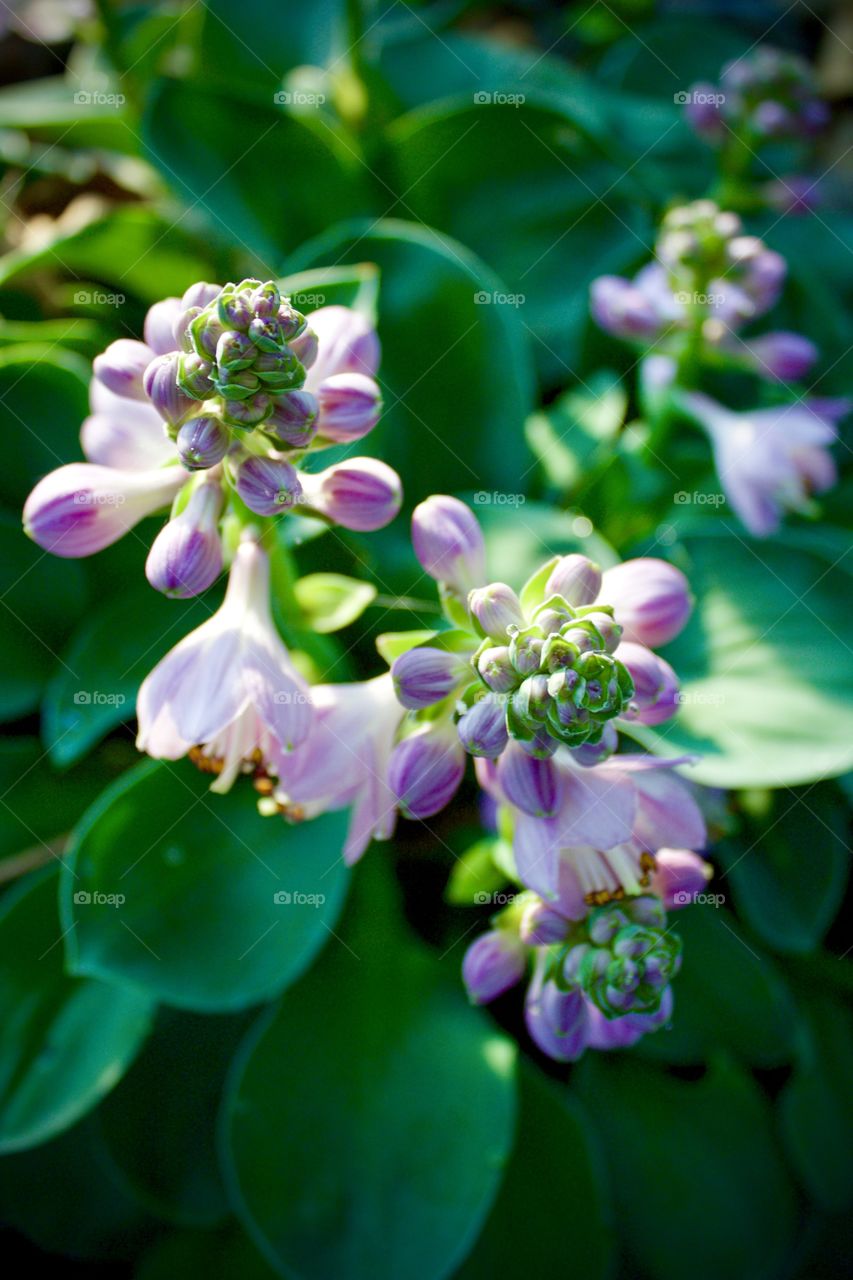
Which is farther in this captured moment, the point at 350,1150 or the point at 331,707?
the point at 350,1150

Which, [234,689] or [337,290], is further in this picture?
[337,290]

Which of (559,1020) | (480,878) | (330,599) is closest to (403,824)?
(480,878)

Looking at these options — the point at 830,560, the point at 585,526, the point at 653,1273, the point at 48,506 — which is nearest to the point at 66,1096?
the point at 48,506

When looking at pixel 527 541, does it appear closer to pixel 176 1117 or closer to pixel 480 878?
pixel 480 878

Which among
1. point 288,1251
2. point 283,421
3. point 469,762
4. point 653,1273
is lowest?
point 653,1273

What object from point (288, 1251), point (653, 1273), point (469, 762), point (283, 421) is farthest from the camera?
point (653, 1273)

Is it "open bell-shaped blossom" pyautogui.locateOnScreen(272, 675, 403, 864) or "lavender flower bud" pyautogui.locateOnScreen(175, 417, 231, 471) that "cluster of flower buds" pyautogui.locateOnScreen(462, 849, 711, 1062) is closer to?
"open bell-shaped blossom" pyautogui.locateOnScreen(272, 675, 403, 864)

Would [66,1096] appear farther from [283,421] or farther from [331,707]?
[283,421]
